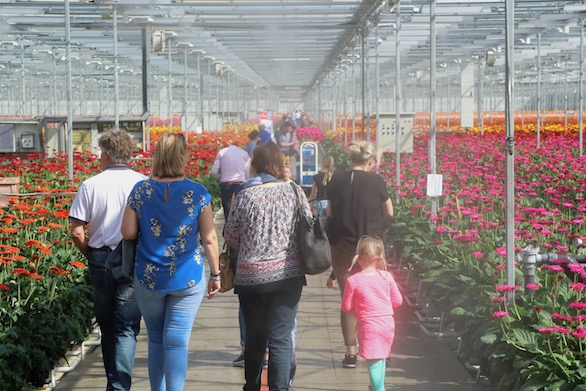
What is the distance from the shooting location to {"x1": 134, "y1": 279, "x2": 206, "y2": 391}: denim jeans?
4910 mm

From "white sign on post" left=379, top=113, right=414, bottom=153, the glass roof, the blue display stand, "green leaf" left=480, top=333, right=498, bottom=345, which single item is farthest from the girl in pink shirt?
the blue display stand

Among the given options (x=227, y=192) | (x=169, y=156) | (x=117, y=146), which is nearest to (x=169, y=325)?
(x=169, y=156)

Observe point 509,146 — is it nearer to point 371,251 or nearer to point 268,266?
point 371,251

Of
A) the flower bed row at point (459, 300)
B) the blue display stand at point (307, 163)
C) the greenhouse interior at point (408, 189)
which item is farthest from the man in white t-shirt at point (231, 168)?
the blue display stand at point (307, 163)

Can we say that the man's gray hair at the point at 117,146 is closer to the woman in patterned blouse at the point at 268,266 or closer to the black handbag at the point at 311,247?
the woman in patterned blouse at the point at 268,266

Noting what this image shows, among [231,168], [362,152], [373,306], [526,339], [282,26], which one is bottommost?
[526,339]

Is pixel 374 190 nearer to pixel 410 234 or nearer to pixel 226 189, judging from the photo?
pixel 410 234

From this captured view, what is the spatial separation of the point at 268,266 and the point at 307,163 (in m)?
14.7

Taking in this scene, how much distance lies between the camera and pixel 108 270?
5.36 meters

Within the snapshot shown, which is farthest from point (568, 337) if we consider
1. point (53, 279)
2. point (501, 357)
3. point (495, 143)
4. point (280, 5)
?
point (495, 143)

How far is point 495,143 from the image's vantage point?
2264cm

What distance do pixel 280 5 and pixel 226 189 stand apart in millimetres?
6091

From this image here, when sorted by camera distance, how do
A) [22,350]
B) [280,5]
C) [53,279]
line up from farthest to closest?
[280,5] < [53,279] < [22,350]

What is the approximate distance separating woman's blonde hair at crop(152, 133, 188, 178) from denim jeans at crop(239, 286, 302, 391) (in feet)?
→ 2.51
